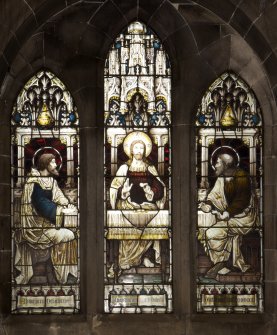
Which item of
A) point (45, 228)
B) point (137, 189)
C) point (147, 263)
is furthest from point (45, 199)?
point (147, 263)

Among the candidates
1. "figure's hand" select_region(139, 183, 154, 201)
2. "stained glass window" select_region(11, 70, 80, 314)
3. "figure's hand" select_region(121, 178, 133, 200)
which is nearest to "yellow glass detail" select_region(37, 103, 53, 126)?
"stained glass window" select_region(11, 70, 80, 314)

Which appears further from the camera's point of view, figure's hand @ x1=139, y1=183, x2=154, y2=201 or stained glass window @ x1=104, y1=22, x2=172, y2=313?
figure's hand @ x1=139, y1=183, x2=154, y2=201

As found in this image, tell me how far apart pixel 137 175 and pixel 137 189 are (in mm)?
158

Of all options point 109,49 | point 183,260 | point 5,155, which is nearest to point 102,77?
point 109,49

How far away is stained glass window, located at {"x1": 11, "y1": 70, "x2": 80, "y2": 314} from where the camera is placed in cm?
1378

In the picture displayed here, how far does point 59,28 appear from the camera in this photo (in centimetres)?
1396

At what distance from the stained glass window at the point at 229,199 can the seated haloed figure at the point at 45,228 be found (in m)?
1.47

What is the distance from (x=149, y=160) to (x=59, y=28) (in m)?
1.80

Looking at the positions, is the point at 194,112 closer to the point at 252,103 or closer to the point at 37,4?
the point at 252,103

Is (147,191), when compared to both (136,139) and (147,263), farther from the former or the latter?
(147,263)

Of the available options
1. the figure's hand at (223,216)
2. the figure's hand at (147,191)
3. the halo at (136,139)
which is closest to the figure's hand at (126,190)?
the figure's hand at (147,191)

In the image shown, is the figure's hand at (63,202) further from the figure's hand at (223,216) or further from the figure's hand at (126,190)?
the figure's hand at (223,216)

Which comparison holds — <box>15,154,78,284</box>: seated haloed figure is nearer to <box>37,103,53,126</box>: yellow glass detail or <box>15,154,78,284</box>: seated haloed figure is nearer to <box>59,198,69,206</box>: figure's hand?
<box>59,198,69,206</box>: figure's hand

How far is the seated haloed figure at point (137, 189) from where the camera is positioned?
1388 centimetres
